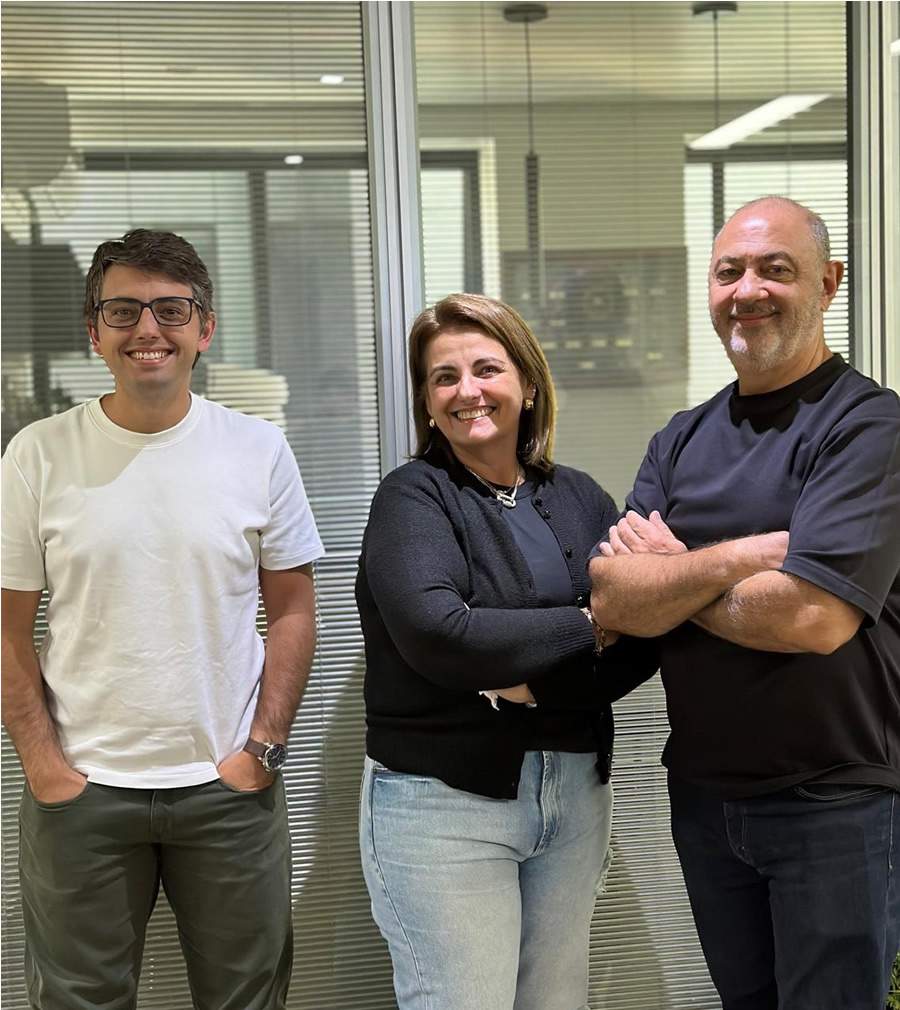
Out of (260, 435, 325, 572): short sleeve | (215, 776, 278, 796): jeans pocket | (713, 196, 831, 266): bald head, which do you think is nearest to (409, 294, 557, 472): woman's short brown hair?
(260, 435, 325, 572): short sleeve

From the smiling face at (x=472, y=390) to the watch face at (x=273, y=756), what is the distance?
0.68 meters

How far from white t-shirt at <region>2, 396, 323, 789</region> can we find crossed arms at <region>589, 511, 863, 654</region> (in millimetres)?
715

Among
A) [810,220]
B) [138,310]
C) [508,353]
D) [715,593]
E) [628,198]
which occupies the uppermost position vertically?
[628,198]

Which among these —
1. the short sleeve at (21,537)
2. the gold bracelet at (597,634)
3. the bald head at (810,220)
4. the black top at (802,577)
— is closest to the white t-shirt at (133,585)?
the short sleeve at (21,537)

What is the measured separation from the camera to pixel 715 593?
5.99ft

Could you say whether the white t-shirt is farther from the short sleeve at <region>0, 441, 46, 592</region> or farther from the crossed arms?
the crossed arms

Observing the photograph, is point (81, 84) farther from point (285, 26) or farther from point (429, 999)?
point (429, 999)

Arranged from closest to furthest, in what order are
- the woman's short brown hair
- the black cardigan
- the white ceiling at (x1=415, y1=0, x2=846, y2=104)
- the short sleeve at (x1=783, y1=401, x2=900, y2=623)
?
1. the short sleeve at (x1=783, y1=401, x2=900, y2=623)
2. the black cardigan
3. the woman's short brown hair
4. the white ceiling at (x1=415, y1=0, x2=846, y2=104)

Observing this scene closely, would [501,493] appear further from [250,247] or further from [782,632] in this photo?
[250,247]

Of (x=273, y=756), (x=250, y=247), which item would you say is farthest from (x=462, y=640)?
(x=250, y=247)

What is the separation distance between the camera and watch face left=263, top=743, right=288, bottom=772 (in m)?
2.15

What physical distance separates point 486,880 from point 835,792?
609mm

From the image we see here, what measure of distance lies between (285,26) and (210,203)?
1.49 ft

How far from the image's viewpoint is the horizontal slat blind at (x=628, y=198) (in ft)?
8.84
